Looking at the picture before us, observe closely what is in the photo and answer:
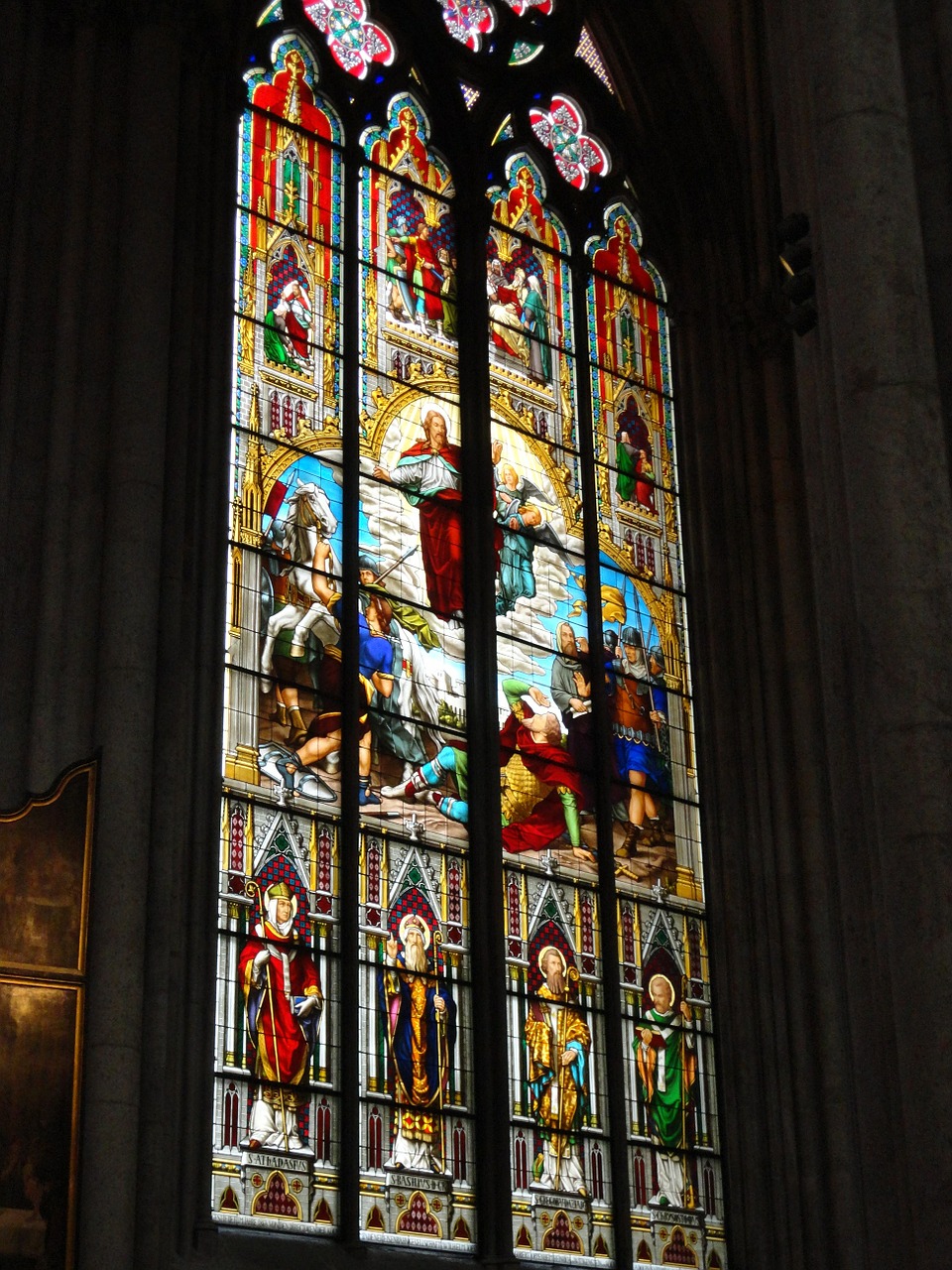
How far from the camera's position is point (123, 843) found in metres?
10.2

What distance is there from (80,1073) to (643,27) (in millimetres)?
9620

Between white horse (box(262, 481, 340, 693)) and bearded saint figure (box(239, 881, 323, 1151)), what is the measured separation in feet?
4.53

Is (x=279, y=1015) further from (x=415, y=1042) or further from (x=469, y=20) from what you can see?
(x=469, y=20)

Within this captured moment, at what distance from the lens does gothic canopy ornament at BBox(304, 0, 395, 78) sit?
14055mm

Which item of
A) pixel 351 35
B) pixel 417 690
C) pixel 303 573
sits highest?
pixel 351 35

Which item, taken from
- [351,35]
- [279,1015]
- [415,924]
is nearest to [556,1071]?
[415,924]

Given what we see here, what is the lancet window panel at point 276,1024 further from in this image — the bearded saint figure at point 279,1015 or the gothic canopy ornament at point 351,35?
the gothic canopy ornament at point 351,35

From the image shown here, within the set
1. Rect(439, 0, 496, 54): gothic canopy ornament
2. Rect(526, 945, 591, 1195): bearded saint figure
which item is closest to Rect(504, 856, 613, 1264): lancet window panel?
Rect(526, 945, 591, 1195): bearded saint figure

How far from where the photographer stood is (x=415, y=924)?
11.9 m

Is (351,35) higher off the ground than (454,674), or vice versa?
(351,35)

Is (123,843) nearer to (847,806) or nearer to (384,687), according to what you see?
(384,687)

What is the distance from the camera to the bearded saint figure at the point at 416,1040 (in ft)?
37.3

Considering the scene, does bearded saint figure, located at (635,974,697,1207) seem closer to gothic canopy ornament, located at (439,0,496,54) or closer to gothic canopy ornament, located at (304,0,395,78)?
gothic canopy ornament, located at (304,0,395,78)

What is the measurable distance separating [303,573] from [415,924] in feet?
6.86
